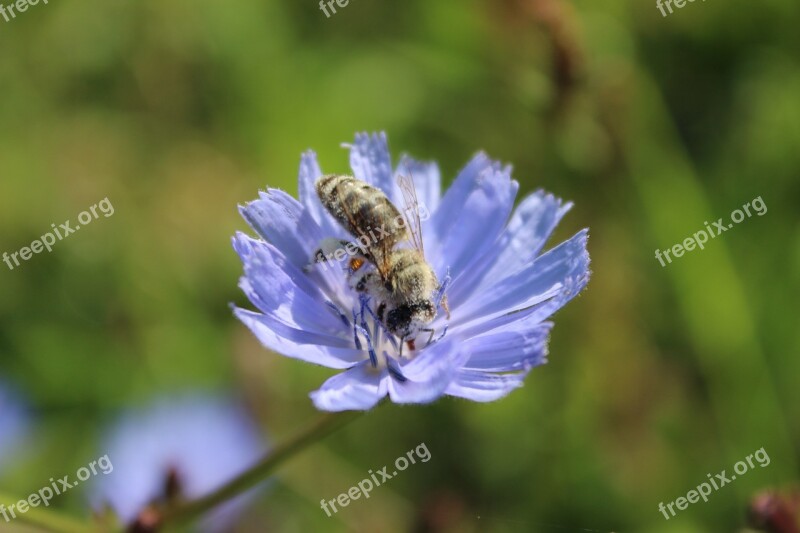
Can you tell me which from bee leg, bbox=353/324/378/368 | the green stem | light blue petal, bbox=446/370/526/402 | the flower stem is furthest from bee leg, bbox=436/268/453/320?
the green stem

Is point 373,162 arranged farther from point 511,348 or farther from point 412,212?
point 511,348

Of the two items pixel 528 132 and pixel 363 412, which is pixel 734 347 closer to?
pixel 528 132

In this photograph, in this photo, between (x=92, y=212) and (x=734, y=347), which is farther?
(x=92, y=212)

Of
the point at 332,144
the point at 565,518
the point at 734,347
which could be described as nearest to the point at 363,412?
the point at 565,518

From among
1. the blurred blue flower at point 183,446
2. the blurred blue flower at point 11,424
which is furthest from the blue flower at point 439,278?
the blurred blue flower at point 11,424

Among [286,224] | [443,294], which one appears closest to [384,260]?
[443,294]

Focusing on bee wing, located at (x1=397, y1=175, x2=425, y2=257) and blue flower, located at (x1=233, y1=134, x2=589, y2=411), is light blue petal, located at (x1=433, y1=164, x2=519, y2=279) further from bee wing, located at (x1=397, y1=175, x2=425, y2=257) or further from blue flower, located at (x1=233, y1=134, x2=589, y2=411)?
bee wing, located at (x1=397, y1=175, x2=425, y2=257)

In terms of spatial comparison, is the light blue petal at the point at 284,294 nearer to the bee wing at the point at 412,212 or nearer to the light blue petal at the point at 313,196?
the light blue petal at the point at 313,196
